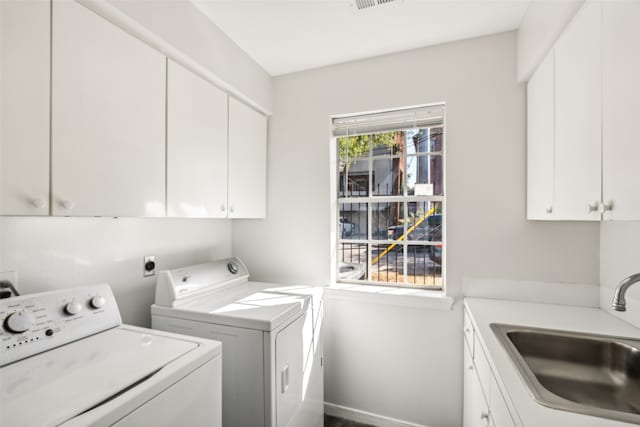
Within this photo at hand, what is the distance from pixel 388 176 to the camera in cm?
232

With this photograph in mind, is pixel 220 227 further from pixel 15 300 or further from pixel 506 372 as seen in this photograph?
pixel 506 372

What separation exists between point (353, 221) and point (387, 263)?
43 centimetres

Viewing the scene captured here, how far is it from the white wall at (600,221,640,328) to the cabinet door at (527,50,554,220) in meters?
0.37

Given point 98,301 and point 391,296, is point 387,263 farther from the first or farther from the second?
point 98,301

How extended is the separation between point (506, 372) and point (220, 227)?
210 centimetres

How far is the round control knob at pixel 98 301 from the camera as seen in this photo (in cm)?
128

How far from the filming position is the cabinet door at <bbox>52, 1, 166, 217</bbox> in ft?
3.43

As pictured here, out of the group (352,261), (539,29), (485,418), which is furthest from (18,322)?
(539,29)

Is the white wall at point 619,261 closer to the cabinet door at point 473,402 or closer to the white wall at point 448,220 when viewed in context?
the white wall at point 448,220

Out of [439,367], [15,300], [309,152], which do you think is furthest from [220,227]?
[439,367]

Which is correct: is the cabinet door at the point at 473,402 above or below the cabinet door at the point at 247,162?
below

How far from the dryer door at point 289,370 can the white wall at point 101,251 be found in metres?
0.88

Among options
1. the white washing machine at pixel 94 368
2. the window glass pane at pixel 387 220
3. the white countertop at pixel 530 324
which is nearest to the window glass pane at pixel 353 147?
the window glass pane at pixel 387 220

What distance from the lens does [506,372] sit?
97 cm
